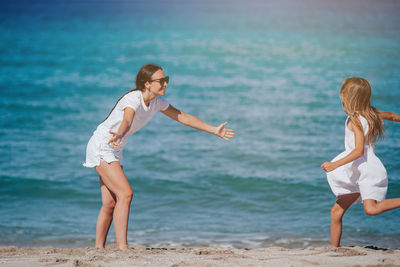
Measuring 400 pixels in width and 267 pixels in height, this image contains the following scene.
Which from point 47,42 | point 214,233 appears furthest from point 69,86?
point 214,233

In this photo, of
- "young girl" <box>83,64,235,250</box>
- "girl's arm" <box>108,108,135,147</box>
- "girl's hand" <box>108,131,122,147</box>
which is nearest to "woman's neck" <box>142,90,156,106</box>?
"young girl" <box>83,64,235,250</box>

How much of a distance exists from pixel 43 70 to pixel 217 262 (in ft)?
80.5

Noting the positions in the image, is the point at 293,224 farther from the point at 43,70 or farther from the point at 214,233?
the point at 43,70

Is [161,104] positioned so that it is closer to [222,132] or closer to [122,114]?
[122,114]

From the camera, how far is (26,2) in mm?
63719

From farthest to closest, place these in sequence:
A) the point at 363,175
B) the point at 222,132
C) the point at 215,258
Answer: the point at 222,132
the point at 363,175
the point at 215,258

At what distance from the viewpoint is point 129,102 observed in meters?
4.34

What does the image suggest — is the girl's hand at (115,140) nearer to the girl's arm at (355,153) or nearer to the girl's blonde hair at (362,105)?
the girl's arm at (355,153)

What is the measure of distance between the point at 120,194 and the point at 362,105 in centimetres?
237

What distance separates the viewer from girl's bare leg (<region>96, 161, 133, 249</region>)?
435 centimetres

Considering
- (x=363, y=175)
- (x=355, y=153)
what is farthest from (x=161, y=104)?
(x=363, y=175)

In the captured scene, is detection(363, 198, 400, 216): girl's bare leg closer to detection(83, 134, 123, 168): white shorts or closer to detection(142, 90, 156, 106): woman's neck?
detection(142, 90, 156, 106): woman's neck

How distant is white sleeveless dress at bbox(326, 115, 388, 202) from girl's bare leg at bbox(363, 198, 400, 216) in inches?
1.7

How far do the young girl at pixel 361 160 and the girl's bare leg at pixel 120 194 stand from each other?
182cm
